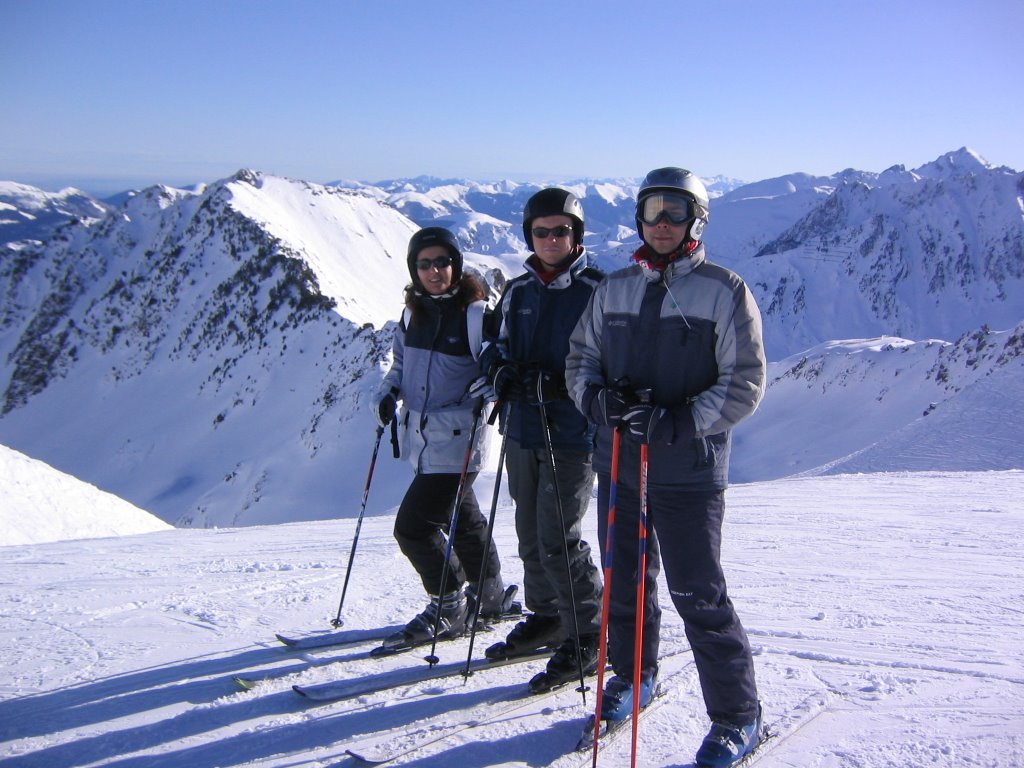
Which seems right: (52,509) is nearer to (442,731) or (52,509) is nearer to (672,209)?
(442,731)

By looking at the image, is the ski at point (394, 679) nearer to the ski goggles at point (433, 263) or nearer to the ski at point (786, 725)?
the ski at point (786, 725)

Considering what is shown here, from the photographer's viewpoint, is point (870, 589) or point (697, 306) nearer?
point (697, 306)

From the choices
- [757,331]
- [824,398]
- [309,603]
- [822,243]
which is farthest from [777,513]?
[822,243]

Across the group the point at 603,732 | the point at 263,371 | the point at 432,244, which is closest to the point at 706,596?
the point at 603,732

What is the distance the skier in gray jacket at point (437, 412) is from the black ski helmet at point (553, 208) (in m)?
0.76

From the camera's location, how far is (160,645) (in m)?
5.16

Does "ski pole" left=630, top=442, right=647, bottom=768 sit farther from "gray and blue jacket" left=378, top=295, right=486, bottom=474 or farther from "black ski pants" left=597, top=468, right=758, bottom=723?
"gray and blue jacket" left=378, top=295, right=486, bottom=474

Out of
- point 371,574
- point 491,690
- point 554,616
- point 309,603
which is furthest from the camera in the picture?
point 371,574

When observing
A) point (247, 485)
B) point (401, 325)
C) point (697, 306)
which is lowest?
point (247, 485)

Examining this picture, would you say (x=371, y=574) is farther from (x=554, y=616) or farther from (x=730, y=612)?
(x=730, y=612)

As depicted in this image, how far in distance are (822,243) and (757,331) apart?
21317 cm

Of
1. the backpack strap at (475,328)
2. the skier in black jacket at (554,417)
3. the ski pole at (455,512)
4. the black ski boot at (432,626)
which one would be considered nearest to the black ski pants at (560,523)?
the skier in black jacket at (554,417)

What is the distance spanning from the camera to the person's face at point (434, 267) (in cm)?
482

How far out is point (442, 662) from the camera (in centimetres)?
471
